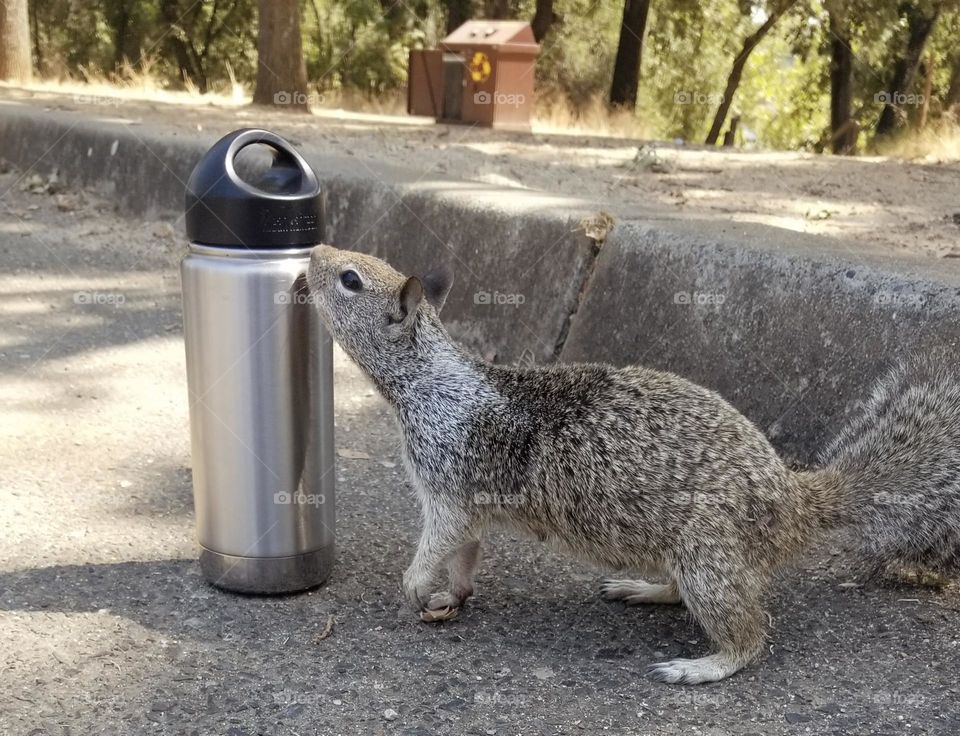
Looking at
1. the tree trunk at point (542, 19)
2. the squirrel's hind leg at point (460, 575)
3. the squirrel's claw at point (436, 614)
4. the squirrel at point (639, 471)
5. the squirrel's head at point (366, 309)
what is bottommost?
the squirrel's claw at point (436, 614)

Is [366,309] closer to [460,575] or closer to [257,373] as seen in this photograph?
[257,373]

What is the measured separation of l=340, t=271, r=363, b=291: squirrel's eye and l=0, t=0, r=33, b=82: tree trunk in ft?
44.8

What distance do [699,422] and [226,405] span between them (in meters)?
1.52

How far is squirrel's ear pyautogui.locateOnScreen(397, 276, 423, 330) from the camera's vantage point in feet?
10.5

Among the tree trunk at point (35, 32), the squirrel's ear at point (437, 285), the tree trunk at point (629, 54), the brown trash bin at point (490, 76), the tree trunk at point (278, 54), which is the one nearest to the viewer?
the squirrel's ear at point (437, 285)

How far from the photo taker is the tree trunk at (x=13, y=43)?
14.6m

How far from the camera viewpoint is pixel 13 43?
48.4ft

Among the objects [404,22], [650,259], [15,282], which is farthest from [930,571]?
[404,22]

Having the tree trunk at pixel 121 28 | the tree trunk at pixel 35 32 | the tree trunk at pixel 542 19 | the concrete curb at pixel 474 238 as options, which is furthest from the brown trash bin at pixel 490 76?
the tree trunk at pixel 35 32

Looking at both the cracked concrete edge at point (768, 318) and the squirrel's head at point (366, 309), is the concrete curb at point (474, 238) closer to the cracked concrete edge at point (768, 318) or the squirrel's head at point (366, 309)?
the cracked concrete edge at point (768, 318)

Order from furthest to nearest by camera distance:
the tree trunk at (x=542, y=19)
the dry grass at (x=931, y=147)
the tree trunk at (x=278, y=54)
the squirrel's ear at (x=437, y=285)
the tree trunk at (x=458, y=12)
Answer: the tree trunk at (x=458, y=12), the tree trunk at (x=542, y=19), the tree trunk at (x=278, y=54), the dry grass at (x=931, y=147), the squirrel's ear at (x=437, y=285)

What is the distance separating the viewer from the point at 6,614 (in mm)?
3107

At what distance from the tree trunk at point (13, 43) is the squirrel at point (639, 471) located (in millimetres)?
13705

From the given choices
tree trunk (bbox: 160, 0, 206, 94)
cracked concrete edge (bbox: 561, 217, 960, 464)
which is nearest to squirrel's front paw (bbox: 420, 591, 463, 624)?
cracked concrete edge (bbox: 561, 217, 960, 464)
